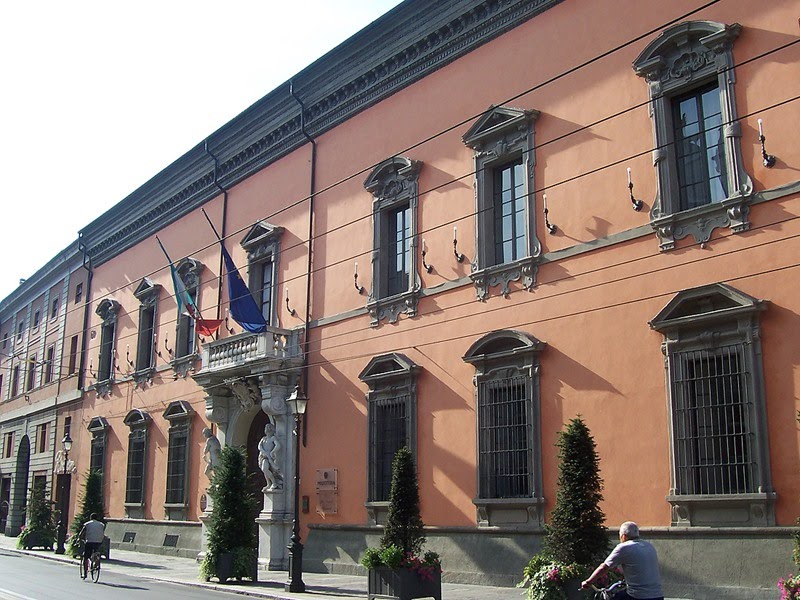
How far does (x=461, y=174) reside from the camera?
20.2m

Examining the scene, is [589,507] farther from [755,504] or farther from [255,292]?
[255,292]

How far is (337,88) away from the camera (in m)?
24.2

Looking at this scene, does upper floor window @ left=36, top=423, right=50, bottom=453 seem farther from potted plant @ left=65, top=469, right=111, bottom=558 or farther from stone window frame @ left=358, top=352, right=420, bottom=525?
stone window frame @ left=358, top=352, right=420, bottom=525

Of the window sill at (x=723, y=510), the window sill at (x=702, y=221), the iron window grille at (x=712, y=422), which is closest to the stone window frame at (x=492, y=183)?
the window sill at (x=702, y=221)

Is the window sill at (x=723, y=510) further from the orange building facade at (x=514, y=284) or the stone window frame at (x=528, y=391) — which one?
the stone window frame at (x=528, y=391)

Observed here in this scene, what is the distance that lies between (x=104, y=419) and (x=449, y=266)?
20430 millimetres

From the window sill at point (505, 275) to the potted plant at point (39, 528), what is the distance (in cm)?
2117

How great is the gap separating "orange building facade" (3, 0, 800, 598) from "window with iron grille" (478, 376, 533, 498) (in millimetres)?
55

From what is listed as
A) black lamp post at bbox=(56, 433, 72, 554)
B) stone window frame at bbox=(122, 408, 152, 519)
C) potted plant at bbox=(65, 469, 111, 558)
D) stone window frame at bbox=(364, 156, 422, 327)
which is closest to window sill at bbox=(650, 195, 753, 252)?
stone window frame at bbox=(364, 156, 422, 327)

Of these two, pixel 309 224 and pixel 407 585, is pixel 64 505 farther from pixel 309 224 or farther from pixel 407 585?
pixel 407 585

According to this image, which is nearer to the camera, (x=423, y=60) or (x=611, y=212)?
(x=611, y=212)

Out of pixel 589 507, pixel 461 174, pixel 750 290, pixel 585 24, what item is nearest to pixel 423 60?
pixel 461 174

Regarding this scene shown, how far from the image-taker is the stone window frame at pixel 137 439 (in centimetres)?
3119

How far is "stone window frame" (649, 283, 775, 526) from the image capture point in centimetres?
1363
